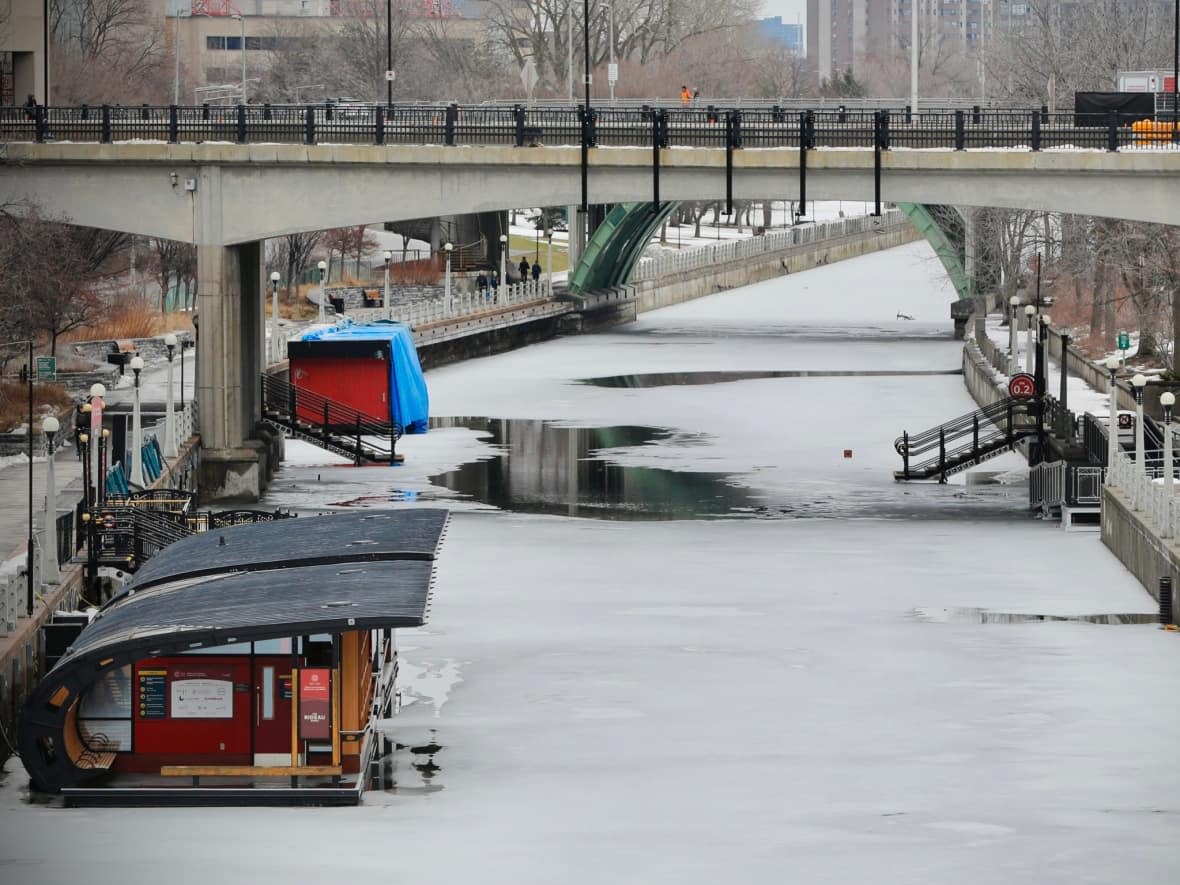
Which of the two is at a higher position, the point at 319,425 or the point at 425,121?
the point at 425,121

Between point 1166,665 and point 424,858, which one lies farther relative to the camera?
point 1166,665

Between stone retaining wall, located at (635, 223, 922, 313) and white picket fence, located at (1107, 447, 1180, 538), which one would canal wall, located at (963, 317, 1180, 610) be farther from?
stone retaining wall, located at (635, 223, 922, 313)

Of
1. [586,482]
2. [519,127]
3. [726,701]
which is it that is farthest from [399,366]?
[726,701]

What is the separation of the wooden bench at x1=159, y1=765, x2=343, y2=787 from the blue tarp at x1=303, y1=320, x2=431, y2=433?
37.7m

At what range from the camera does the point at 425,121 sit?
57.0 meters

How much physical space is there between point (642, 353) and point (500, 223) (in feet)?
89.4

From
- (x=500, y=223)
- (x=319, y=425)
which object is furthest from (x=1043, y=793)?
(x=500, y=223)

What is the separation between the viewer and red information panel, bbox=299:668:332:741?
90.2 ft

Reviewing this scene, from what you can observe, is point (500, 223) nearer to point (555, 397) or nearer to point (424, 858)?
point (555, 397)

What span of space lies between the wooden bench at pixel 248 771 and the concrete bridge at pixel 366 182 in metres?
28.0

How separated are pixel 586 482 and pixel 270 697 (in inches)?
1291

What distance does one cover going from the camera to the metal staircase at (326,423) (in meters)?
61.4

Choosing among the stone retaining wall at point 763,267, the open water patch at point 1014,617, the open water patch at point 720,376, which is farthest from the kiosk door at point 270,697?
the stone retaining wall at point 763,267

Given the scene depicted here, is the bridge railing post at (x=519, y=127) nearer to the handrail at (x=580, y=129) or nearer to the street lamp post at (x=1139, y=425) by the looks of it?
the handrail at (x=580, y=129)
